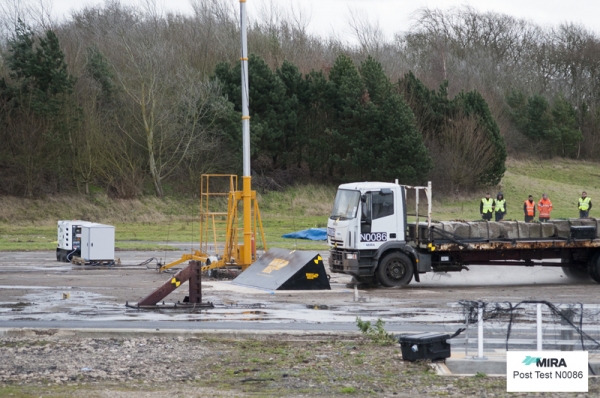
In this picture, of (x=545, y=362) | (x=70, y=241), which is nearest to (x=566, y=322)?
(x=545, y=362)

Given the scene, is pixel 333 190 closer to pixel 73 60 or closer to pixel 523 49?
pixel 73 60

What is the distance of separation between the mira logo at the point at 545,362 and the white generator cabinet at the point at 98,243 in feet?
63.1

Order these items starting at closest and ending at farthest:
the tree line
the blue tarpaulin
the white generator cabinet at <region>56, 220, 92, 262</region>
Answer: the white generator cabinet at <region>56, 220, 92, 262</region>, the blue tarpaulin, the tree line

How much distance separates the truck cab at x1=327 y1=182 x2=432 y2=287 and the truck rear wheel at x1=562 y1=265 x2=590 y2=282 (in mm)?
4546

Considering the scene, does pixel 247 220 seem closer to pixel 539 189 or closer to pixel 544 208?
pixel 544 208

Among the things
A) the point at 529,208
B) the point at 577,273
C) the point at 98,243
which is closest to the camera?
the point at 577,273

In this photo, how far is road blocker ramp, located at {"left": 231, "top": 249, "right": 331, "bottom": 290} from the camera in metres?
19.8

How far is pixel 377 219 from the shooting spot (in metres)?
20.4

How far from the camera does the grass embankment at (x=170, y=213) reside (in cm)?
3659

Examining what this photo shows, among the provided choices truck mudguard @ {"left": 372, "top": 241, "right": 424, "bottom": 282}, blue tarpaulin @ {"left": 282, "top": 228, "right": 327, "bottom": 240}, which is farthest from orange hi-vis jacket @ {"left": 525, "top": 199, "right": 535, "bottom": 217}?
truck mudguard @ {"left": 372, "top": 241, "right": 424, "bottom": 282}

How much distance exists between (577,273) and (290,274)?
805 centimetres

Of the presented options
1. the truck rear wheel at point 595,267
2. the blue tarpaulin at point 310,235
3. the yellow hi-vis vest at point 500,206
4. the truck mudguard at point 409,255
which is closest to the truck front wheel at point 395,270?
the truck mudguard at point 409,255

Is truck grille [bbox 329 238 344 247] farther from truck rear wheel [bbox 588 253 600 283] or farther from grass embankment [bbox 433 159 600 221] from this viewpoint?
grass embankment [bbox 433 159 600 221]

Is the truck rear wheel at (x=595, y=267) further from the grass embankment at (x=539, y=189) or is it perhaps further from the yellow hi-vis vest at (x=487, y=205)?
the grass embankment at (x=539, y=189)
